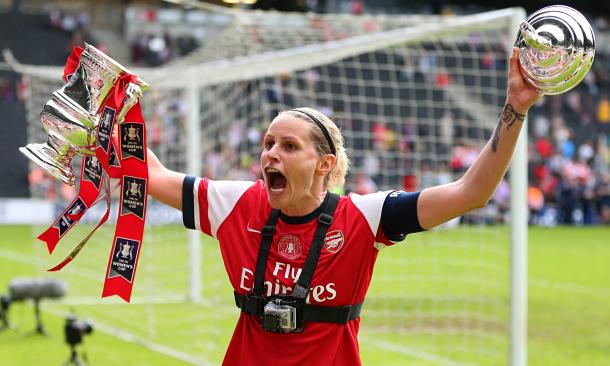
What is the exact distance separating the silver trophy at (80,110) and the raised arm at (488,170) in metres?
1.20

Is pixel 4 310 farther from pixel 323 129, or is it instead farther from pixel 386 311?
pixel 323 129

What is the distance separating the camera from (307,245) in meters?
3.96

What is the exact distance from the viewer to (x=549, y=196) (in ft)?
95.3

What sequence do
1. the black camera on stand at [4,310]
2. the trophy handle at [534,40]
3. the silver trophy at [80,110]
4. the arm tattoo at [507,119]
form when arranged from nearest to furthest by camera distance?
the trophy handle at [534,40] < the arm tattoo at [507,119] < the silver trophy at [80,110] < the black camera on stand at [4,310]

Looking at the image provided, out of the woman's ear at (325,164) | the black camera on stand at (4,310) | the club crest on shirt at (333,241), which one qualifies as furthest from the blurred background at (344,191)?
the club crest on shirt at (333,241)

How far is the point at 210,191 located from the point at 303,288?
23.7 inches

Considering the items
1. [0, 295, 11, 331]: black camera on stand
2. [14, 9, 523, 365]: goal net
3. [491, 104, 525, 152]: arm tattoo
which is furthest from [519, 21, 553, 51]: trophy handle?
[0, 295, 11, 331]: black camera on stand

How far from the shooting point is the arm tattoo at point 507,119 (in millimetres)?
3467

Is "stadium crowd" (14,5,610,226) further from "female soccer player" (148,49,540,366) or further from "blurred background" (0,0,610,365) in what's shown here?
"female soccer player" (148,49,540,366)

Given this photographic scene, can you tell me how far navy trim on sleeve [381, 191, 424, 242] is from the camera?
3.87 m

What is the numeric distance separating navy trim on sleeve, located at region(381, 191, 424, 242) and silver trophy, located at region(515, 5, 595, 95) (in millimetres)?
706

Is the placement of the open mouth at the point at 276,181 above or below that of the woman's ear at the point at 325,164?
below

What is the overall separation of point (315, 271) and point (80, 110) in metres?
1.13

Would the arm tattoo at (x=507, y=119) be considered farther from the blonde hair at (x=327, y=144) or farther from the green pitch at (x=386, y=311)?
the green pitch at (x=386, y=311)
